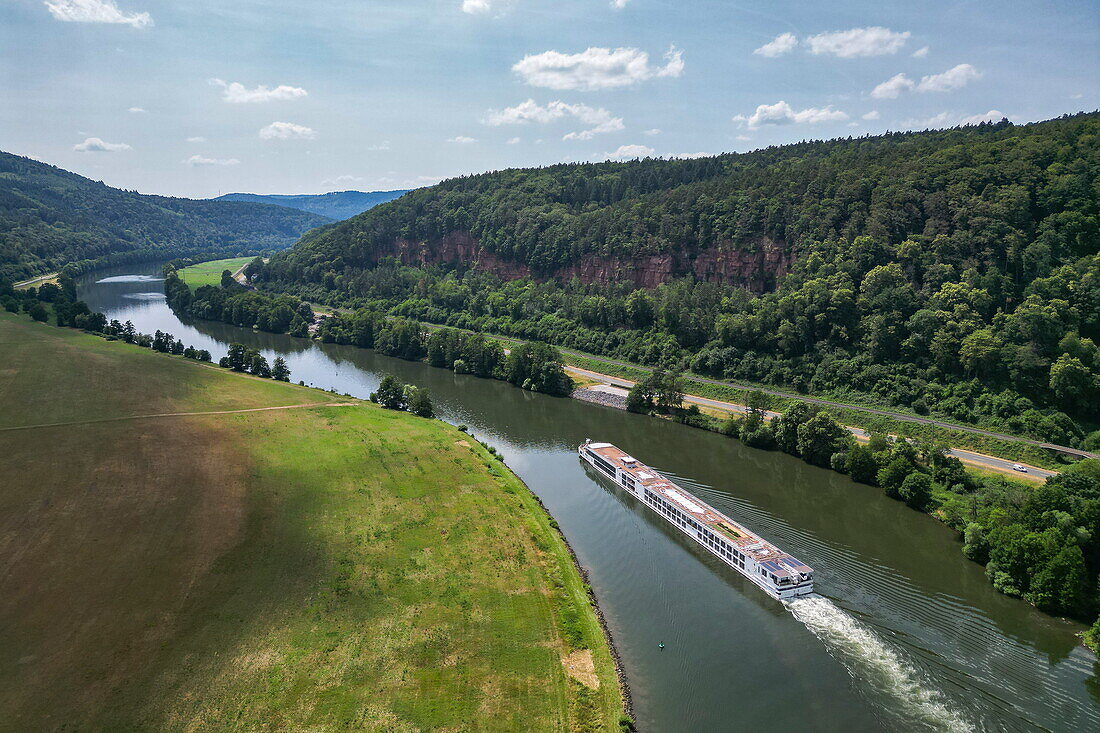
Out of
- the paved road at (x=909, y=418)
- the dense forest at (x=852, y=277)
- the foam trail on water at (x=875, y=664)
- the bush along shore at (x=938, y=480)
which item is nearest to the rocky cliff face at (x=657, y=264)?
the dense forest at (x=852, y=277)

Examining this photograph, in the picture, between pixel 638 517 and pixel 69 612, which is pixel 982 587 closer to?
pixel 638 517

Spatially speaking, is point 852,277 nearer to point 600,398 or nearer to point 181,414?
point 600,398

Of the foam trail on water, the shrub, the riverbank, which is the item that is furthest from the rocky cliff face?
the foam trail on water

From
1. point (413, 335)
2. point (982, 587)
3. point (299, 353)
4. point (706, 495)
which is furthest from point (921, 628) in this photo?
point (299, 353)

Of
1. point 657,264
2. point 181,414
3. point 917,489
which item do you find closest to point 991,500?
point 917,489

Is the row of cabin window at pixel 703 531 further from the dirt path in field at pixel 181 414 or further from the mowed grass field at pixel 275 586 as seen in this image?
the dirt path in field at pixel 181 414

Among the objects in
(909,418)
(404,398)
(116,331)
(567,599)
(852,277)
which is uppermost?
(852,277)
